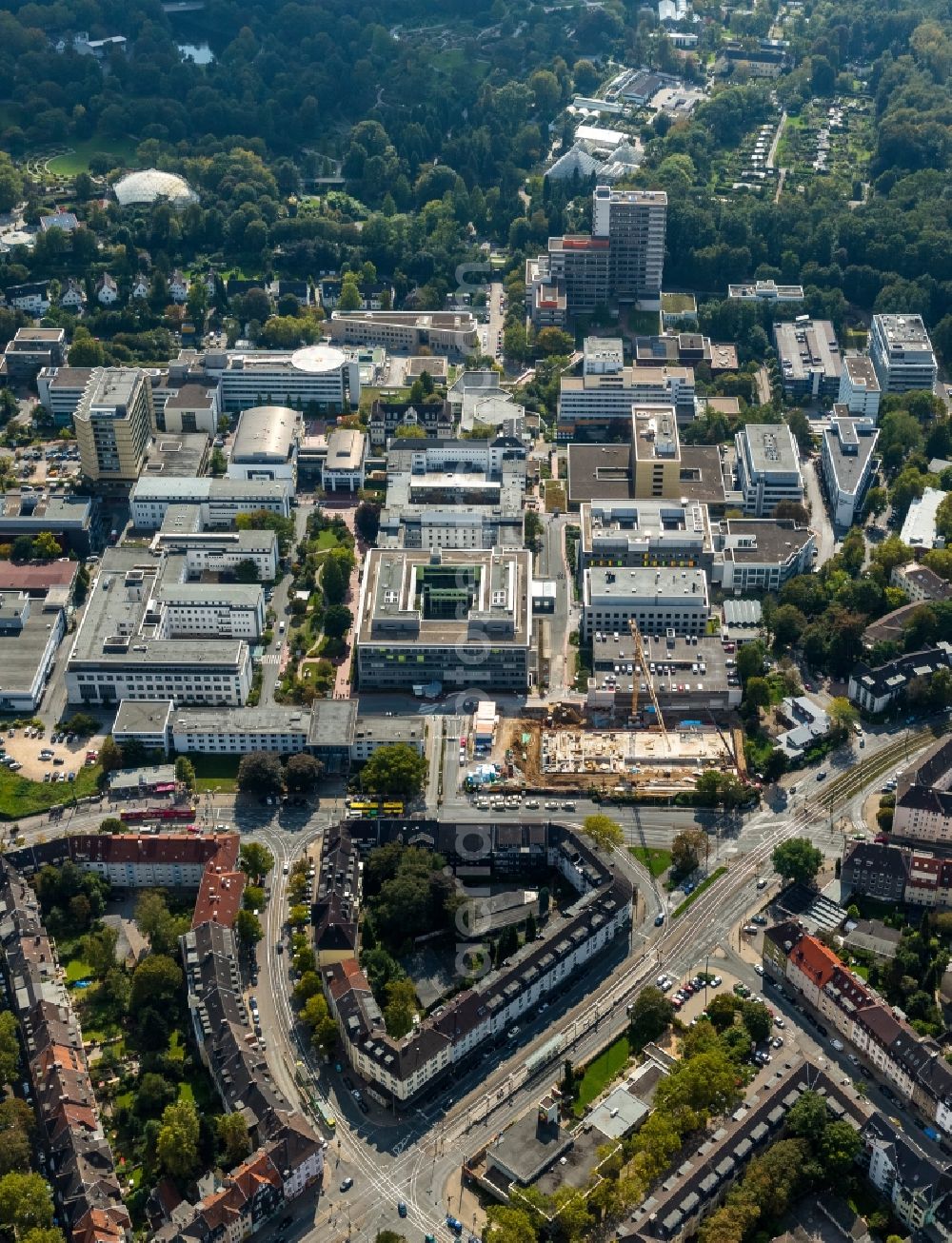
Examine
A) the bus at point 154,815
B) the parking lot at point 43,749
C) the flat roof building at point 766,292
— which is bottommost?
the parking lot at point 43,749

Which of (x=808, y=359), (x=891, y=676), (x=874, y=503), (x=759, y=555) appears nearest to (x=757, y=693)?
(x=891, y=676)

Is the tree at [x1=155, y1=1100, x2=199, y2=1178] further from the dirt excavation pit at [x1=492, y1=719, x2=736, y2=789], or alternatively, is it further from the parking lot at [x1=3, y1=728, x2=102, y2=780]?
the dirt excavation pit at [x1=492, y1=719, x2=736, y2=789]

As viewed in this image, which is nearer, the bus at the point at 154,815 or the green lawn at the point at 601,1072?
the green lawn at the point at 601,1072

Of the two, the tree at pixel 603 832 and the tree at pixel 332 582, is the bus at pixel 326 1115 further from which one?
the tree at pixel 332 582

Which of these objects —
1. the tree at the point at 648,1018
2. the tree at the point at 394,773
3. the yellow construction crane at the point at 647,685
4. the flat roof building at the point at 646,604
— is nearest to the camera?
the tree at the point at 648,1018

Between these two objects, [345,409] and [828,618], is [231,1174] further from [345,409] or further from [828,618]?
[345,409]

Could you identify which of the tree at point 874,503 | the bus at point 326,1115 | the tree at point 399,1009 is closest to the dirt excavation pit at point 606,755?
the tree at point 399,1009

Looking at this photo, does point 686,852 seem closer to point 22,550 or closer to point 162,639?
point 162,639
